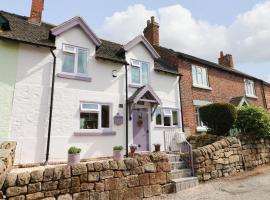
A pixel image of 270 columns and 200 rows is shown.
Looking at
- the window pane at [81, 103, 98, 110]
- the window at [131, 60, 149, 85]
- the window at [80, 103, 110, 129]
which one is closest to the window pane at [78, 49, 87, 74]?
the window pane at [81, 103, 98, 110]

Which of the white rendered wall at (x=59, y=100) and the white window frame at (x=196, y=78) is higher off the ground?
the white window frame at (x=196, y=78)

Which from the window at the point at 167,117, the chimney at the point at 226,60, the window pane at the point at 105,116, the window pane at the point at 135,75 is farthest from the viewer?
the chimney at the point at 226,60

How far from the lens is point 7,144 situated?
8250 millimetres

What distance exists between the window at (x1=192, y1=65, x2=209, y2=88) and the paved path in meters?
8.06

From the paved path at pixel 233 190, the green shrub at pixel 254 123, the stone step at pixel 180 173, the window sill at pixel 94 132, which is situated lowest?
the paved path at pixel 233 190

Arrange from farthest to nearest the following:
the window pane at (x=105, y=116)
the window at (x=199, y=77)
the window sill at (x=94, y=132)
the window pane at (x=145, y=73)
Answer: the window at (x=199, y=77)
the window pane at (x=145, y=73)
the window pane at (x=105, y=116)
the window sill at (x=94, y=132)

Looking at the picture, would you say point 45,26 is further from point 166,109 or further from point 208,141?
point 208,141

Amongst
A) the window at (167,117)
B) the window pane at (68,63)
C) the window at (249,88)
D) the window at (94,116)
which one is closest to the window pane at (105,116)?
the window at (94,116)

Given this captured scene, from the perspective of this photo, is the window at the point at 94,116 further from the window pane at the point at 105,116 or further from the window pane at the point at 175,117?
the window pane at the point at 175,117

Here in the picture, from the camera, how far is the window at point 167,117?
13859 millimetres

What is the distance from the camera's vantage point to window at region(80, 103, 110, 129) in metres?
11.1

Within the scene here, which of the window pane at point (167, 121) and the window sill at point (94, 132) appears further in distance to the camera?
the window pane at point (167, 121)

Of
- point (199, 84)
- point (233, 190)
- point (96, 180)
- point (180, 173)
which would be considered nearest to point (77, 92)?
point (96, 180)

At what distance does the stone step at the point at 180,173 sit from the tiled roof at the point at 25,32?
827cm
